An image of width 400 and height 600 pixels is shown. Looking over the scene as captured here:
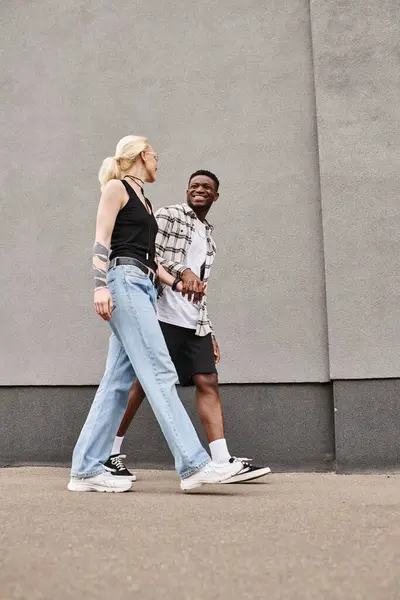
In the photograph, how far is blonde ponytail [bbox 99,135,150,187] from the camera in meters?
4.12

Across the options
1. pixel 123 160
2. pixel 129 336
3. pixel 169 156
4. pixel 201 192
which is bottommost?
pixel 129 336

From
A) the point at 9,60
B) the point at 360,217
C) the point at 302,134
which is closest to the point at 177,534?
the point at 360,217

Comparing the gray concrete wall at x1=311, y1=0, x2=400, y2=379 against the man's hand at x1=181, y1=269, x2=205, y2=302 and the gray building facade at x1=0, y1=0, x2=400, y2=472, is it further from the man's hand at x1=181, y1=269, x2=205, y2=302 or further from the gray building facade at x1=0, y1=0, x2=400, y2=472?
the man's hand at x1=181, y1=269, x2=205, y2=302

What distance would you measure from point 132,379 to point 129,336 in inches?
15.0

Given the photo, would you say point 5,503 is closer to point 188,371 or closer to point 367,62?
point 188,371

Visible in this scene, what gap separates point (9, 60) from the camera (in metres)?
6.14

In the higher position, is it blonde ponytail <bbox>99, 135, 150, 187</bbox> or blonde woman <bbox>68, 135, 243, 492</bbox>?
blonde ponytail <bbox>99, 135, 150, 187</bbox>

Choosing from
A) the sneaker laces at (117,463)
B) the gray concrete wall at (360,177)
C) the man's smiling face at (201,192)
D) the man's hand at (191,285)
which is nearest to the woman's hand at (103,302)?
the man's hand at (191,285)

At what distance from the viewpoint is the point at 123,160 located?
13.6ft

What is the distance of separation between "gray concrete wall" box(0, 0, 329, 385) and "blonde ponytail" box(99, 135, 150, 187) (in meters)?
1.54

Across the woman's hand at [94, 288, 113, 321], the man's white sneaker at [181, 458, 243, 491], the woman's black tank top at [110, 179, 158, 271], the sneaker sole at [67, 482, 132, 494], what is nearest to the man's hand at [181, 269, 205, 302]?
the woman's black tank top at [110, 179, 158, 271]

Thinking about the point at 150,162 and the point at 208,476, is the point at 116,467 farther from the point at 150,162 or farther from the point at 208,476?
the point at 150,162

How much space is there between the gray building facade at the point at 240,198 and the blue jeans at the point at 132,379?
1488mm

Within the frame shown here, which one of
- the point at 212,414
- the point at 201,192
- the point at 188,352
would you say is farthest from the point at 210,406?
the point at 201,192
